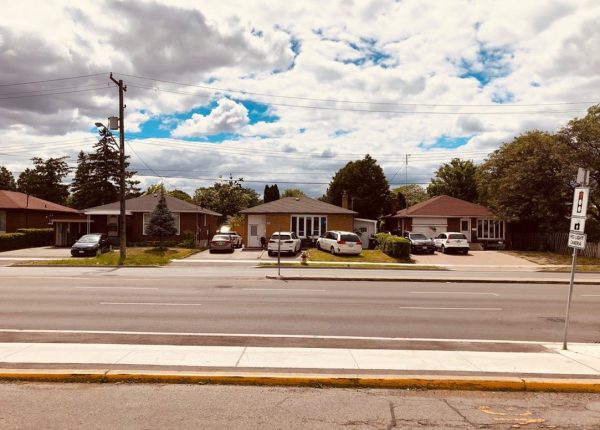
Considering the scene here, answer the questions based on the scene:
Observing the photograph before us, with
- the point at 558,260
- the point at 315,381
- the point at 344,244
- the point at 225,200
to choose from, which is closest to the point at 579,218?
the point at 315,381

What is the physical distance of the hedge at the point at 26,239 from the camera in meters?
38.8

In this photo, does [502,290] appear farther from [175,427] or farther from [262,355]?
[175,427]

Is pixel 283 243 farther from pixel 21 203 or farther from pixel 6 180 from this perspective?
pixel 6 180

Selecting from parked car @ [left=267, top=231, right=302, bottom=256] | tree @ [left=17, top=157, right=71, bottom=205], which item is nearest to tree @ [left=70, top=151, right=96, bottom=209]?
tree @ [left=17, top=157, right=71, bottom=205]

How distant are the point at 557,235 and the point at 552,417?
39.1 metres

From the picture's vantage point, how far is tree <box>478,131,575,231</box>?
126ft

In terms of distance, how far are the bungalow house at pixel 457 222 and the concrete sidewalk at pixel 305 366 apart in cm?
3732

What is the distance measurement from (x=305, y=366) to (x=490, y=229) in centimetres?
4342

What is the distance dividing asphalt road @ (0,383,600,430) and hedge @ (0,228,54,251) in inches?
1491

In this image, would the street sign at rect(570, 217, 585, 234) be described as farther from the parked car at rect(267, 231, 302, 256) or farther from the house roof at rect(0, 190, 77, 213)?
the house roof at rect(0, 190, 77, 213)

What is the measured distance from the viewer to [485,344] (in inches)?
367

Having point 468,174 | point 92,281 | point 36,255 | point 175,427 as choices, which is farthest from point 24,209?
point 468,174

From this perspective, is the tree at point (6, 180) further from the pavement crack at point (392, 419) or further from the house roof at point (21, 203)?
the pavement crack at point (392, 419)

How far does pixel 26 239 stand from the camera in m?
41.6
